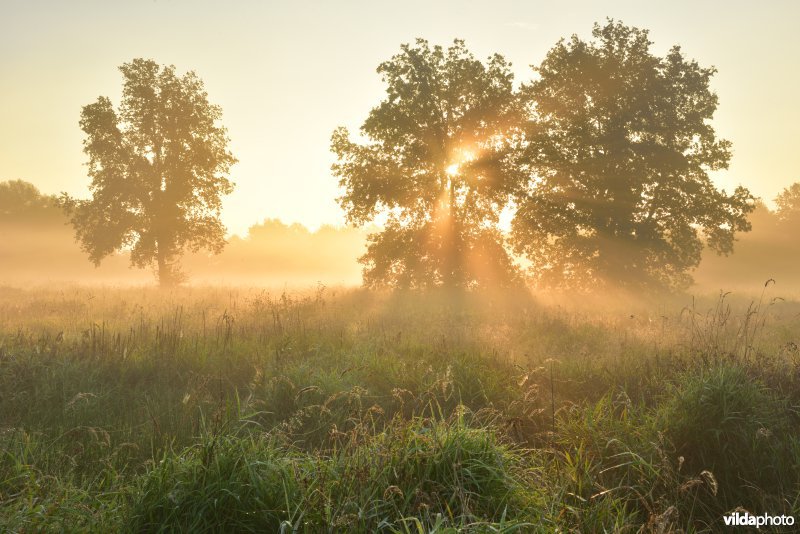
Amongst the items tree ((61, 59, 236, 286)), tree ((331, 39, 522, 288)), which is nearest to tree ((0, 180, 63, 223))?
tree ((61, 59, 236, 286))

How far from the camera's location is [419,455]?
11.9 feet

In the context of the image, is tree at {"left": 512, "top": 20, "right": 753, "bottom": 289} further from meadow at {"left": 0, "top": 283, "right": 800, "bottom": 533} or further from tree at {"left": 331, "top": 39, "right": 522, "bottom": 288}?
meadow at {"left": 0, "top": 283, "right": 800, "bottom": 533}

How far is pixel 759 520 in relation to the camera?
379 centimetres

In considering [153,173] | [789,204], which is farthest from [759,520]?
[789,204]

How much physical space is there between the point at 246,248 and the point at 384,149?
225 feet

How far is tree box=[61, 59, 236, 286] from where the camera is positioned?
2359cm

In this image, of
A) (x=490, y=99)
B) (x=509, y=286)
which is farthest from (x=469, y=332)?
(x=490, y=99)

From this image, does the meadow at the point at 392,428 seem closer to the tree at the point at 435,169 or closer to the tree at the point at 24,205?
the tree at the point at 435,169

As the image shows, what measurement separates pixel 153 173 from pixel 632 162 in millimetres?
21762

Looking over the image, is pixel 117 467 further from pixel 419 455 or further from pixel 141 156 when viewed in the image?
pixel 141 156

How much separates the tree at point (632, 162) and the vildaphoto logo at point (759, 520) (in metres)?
17.8

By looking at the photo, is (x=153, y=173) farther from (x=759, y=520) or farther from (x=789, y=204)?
(x=789, y=204)

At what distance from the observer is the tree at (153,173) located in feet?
77.4

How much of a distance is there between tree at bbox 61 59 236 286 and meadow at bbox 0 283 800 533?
13519 millimetres
